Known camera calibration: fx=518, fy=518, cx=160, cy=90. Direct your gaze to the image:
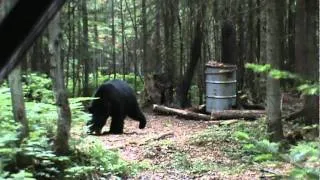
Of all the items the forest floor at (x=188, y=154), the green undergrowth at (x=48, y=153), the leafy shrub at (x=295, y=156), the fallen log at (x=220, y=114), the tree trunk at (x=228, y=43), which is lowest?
the forest floor at (x=188, y=154)

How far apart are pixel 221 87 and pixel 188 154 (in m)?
7.39

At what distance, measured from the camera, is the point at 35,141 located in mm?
6891

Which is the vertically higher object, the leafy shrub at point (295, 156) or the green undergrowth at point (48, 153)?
the leafy shrub at point (295, 156)

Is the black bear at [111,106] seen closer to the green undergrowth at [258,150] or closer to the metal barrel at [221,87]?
the green undergrowth at [258,150]

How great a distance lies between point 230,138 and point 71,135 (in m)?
4.44

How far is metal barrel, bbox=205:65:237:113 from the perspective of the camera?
674 inches

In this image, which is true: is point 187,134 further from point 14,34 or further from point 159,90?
point 14,34

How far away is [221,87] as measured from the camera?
17.2 meters

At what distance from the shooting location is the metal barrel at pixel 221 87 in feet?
56.1

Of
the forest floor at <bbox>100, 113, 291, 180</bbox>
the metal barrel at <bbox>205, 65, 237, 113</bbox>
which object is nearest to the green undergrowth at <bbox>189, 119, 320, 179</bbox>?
the forest floor at <bbox>100, 113, 291, 180</bbox>

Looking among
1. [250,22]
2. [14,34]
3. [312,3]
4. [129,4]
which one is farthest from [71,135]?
[129,4]

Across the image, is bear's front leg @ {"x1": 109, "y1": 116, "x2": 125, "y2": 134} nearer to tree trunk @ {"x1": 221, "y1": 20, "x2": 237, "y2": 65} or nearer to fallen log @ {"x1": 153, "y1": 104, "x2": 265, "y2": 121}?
fallen log @ {"x1": 153, "y1": 104, "x2": 265, "y2": 121}

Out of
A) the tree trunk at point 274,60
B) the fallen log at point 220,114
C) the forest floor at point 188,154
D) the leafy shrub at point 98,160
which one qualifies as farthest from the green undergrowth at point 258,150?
the fallen log at point 220,114

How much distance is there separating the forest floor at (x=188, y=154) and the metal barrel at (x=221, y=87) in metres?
3.07
